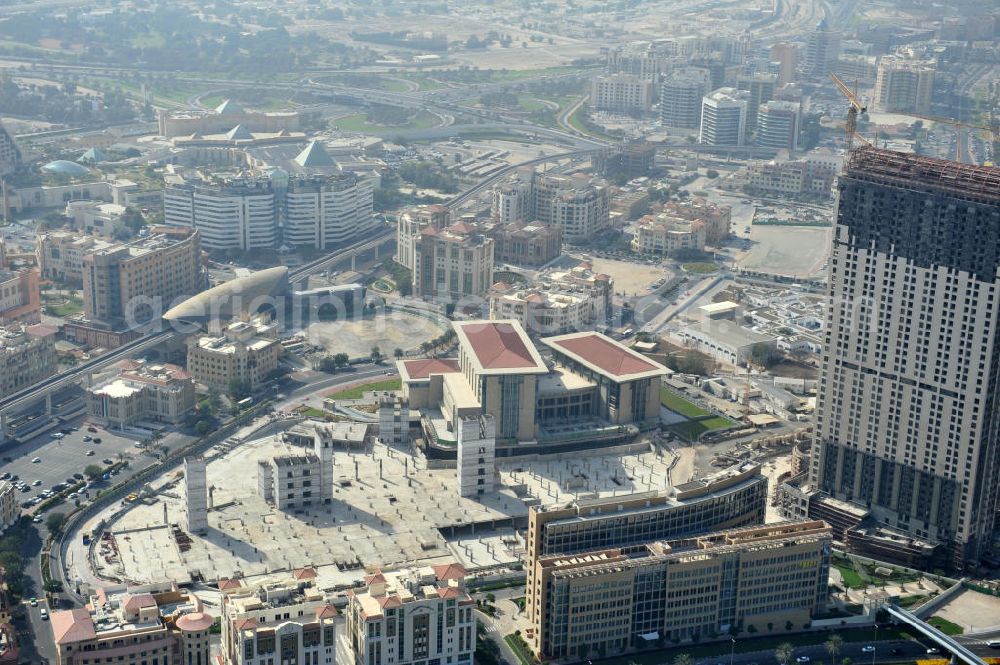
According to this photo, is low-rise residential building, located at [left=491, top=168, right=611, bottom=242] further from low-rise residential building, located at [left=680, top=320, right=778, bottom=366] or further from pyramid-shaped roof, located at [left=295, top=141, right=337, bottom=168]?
low-rise residential building, located at [left=680, top=320, right=778, bottom=366]

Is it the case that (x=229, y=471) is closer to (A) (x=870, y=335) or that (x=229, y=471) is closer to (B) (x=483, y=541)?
(B) (x=483, y=541)

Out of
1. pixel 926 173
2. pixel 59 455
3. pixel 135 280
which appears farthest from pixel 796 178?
Result: pixel 59 455

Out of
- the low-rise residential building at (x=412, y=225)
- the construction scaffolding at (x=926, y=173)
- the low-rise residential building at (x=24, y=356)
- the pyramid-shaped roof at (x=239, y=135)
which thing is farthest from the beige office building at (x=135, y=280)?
the construction scaffolding at (x=926, y=173)

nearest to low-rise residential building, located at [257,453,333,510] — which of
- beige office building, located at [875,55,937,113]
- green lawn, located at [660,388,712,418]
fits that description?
green lawn, located at [660,388,712,418]

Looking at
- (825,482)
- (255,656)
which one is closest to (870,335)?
(825,482)

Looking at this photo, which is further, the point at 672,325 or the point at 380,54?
the point at 380,54

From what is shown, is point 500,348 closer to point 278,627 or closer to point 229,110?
point 278,627
